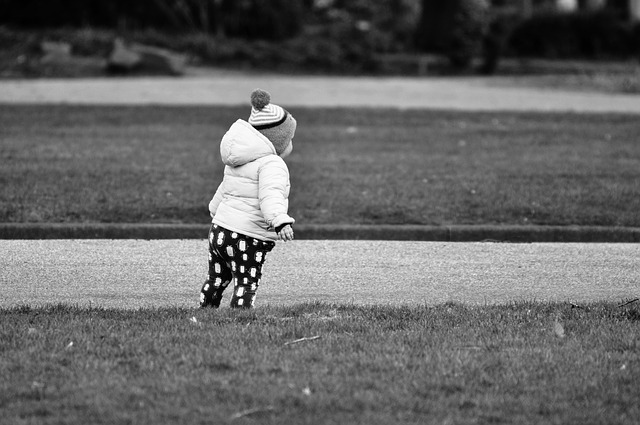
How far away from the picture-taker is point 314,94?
19.9m

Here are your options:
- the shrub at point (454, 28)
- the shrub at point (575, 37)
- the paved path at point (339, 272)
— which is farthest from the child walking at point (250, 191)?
the shrub at point (575, 37)

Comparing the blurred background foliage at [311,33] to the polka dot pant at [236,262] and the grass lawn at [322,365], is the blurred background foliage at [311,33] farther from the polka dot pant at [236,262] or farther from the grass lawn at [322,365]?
the grass lawn at [322,365]

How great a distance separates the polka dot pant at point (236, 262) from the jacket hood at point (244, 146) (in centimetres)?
42

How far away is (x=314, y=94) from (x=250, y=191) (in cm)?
1419

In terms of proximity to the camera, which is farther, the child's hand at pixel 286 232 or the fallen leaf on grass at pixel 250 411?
the child's hand at pixel 286 232

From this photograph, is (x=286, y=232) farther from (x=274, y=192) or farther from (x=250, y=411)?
(x=250, y=411)

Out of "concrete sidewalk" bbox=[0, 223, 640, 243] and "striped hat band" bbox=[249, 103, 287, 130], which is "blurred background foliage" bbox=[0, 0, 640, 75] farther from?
"striped hat band" bbox=[249, 103, 287, 130]

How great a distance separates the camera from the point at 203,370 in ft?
15.6

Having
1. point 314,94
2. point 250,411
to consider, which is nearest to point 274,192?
point 250,411

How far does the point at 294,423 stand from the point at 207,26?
91.9 feet

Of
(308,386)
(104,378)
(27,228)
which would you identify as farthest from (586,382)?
(27,228)

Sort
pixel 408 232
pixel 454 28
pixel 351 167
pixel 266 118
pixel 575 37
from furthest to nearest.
Answer: pixel 575 37, pixel 454 28, pixel 351 167, pixel 408 232, pixel 266 118

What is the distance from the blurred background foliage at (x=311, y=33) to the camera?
28234 mm

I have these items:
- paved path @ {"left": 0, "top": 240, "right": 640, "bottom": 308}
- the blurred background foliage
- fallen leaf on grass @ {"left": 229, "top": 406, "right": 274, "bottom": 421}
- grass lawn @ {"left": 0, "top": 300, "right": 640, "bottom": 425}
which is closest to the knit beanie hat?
grass lawn @ {"left": 0, "top": 300, "right": 640, "bottom": 425}
